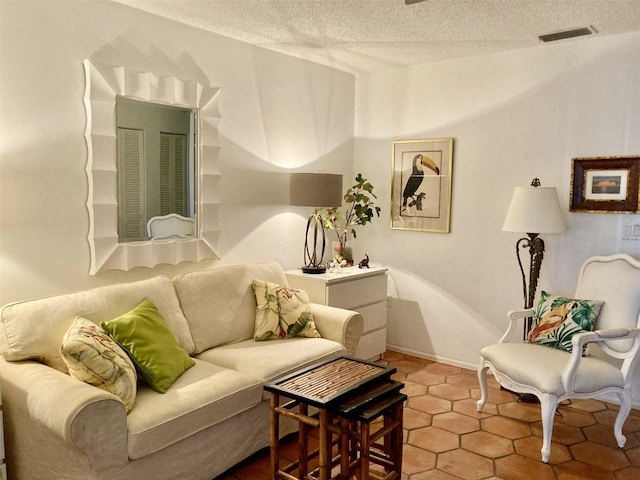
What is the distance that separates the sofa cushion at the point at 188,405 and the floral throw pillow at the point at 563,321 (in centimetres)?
183

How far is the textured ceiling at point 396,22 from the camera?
2.98m

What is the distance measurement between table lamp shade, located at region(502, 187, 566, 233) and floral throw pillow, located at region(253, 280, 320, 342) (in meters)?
1.52

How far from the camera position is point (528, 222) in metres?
3.50

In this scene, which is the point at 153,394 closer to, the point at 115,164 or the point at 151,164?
the point at 115,164

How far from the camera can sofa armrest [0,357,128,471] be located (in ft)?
6.44

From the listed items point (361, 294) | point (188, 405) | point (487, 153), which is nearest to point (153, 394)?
point (188, 405)

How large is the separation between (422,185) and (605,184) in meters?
1.39

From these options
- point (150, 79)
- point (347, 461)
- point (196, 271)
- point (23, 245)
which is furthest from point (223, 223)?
point (347, 461)

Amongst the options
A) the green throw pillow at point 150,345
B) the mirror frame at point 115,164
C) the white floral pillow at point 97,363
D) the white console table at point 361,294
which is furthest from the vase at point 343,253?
the white floral pillow at point 97,363

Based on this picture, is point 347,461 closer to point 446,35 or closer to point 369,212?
point 369,212

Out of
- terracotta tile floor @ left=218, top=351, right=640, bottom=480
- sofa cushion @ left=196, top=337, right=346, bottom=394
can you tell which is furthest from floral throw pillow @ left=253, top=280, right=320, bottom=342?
terracotta tile floor @ left=218, top=351, right=640, bottom=480

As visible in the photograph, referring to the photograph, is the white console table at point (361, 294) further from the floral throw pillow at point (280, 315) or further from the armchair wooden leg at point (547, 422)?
the armchair wooden leg at point (547, 422)

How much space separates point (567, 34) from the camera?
3.50 metres

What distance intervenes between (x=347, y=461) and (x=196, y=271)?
68.9 inches
